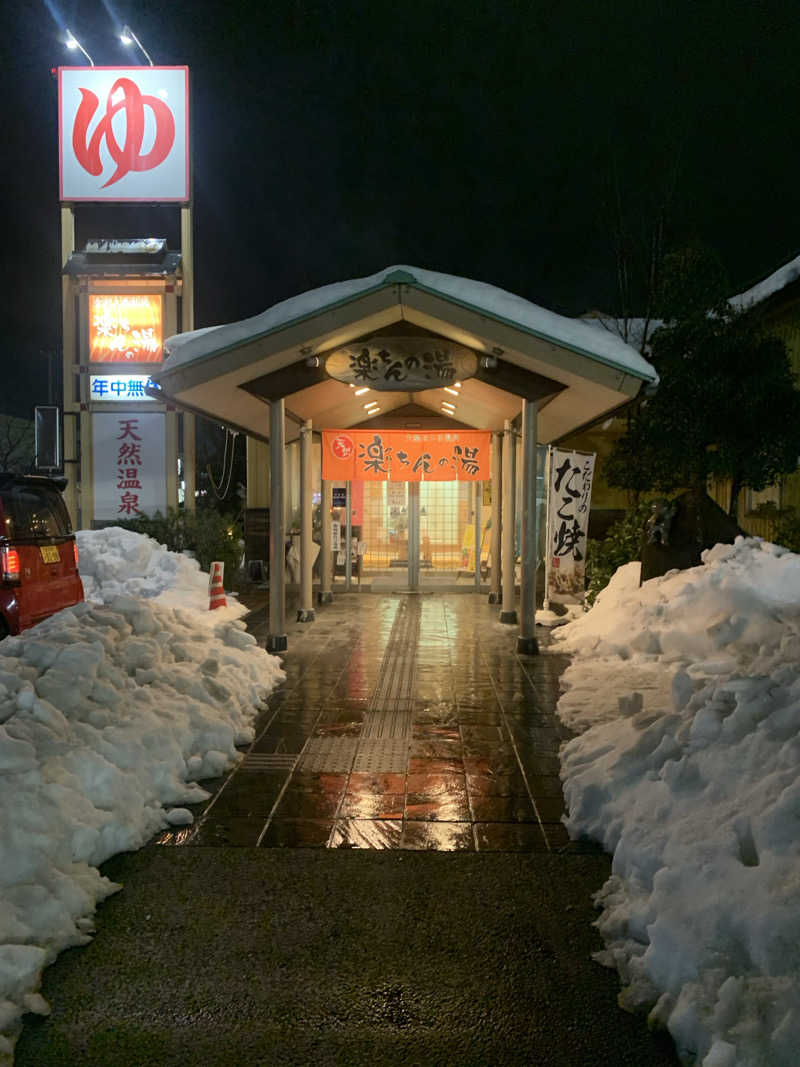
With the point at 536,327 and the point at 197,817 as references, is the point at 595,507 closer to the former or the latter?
the point at 536,327

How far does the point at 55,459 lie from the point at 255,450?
550cm

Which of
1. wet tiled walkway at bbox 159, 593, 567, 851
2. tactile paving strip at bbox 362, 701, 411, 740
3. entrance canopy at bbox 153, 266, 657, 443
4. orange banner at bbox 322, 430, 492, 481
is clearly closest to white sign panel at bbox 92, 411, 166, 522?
orange banner at bbox 322, 430, 492, 481

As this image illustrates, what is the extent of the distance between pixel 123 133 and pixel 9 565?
1283cm

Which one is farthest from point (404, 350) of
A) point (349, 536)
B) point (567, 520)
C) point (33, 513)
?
point (349, 536)

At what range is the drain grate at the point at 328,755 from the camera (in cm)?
553

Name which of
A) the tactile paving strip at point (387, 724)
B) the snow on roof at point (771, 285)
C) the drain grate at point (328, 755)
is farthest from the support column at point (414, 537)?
the drain grate at point (328, 755)

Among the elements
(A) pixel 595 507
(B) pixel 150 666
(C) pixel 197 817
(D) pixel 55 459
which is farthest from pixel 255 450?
(C) pixel 197 817

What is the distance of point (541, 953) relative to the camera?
3250 millimetres

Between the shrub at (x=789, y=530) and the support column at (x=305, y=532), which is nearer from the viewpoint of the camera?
the support column at (x=305, y=532)

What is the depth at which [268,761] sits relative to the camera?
18.6 feet

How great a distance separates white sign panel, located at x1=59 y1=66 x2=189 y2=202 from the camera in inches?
670

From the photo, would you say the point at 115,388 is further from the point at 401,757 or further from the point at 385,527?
the point at 401,757

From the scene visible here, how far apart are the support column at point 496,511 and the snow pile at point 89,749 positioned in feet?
24.7

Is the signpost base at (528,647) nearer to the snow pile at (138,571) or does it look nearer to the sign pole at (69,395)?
the snow pile at (138,571)
